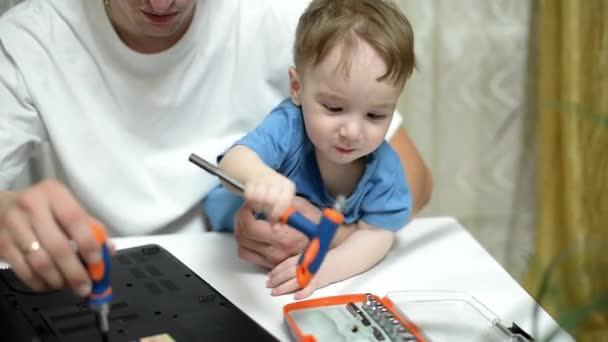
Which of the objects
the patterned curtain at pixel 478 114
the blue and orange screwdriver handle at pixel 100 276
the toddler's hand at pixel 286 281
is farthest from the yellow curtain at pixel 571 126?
the blue and orange screwdriver handle at pixel 100 276

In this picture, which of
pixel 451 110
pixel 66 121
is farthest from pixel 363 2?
pixel 451 110

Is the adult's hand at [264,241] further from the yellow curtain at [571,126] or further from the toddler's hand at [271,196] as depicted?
the yellow curtain at [571,126]

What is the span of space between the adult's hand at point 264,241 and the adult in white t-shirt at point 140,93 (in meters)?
0.07

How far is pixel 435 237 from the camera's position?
3.34 feet

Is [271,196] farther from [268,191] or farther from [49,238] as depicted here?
[49,238]

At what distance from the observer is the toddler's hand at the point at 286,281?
85 cm

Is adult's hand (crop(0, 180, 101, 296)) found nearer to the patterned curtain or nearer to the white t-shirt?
the white t-shirt

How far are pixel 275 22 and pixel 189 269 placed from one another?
1.59 feet

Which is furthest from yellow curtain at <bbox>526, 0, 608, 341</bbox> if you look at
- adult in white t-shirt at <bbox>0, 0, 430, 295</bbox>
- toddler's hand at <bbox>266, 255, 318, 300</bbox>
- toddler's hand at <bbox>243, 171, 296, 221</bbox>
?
toddler's hand at <bbox>243, 171, 296, 221</bbox>

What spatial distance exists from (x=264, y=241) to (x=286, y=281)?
0.06 meters

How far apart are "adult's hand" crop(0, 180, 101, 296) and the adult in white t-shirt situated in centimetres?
40

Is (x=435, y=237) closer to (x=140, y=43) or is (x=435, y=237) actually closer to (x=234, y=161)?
(x=234, y=161)

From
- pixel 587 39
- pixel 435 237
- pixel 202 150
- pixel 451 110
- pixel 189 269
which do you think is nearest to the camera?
pixel 189 269

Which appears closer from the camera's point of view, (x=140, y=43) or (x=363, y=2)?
(x=363, y=2)
